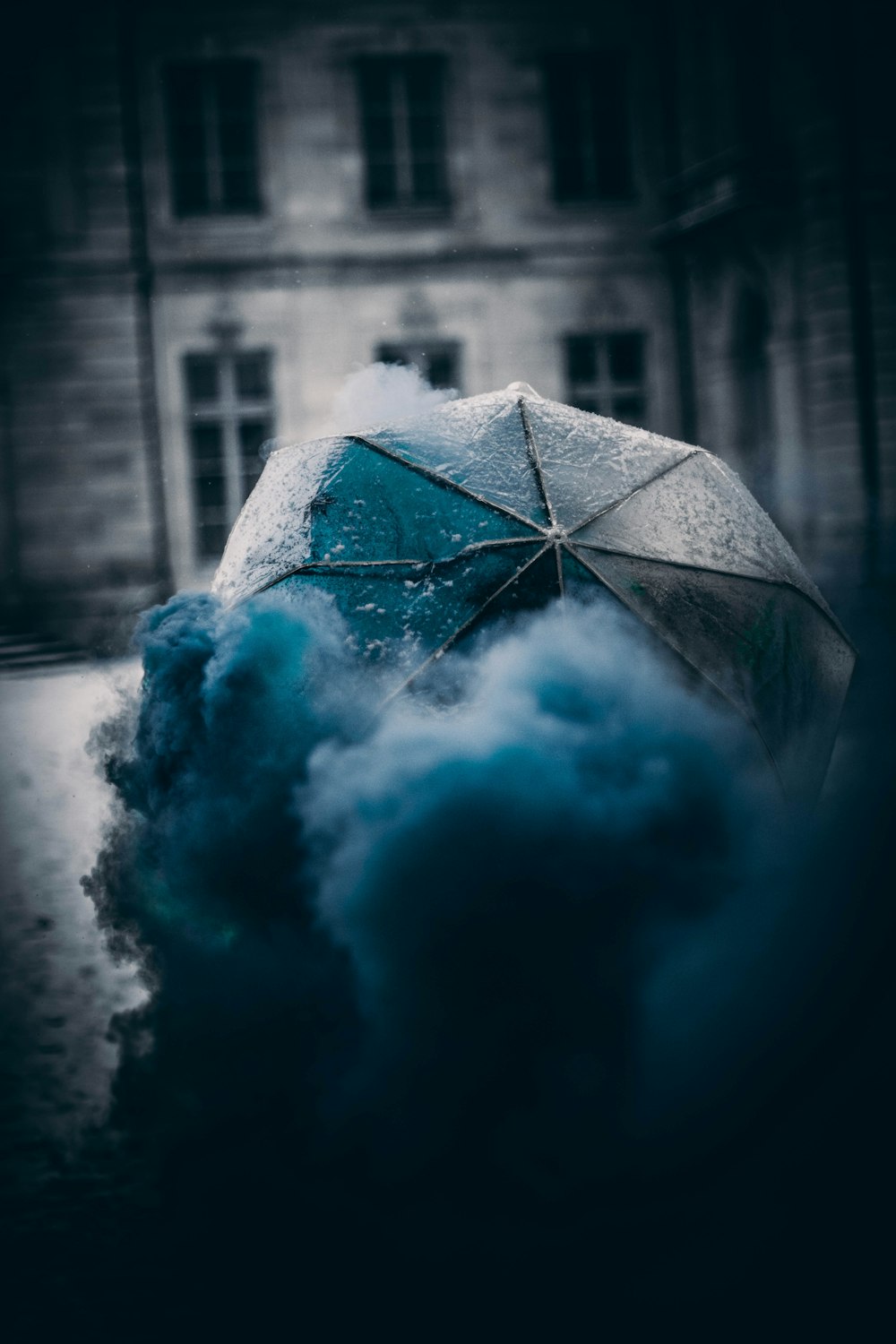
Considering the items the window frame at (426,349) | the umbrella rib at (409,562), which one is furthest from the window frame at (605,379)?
the umbrella rib at (409,562)

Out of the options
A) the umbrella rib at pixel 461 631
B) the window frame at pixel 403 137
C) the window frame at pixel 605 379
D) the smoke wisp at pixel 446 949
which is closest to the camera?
the smoke wisp at pixel 446 949

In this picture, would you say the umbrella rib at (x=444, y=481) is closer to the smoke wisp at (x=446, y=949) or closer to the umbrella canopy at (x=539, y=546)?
the umbrella canopy at (x=539, y=546)

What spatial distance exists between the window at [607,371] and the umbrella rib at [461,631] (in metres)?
14.2

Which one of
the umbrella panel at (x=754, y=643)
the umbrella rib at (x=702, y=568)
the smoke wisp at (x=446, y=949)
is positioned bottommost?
the smoke wisp at (x=446, y=949)

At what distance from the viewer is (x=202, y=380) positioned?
16.6 m

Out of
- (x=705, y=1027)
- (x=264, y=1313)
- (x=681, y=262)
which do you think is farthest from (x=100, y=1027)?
(x=681, y=262)

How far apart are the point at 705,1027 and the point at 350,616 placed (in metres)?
1.40

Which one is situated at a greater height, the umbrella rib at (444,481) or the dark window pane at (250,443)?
the dark window pane at (250,443)

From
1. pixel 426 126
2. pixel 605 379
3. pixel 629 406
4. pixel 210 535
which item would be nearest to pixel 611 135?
pixel 426 126

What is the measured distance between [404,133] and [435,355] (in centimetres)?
302

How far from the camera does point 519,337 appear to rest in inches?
658

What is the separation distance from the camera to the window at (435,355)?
54.7ft

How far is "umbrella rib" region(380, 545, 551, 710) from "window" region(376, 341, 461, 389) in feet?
45.5

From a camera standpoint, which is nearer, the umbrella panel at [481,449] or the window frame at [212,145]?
the umbrella panel at [481,449]
